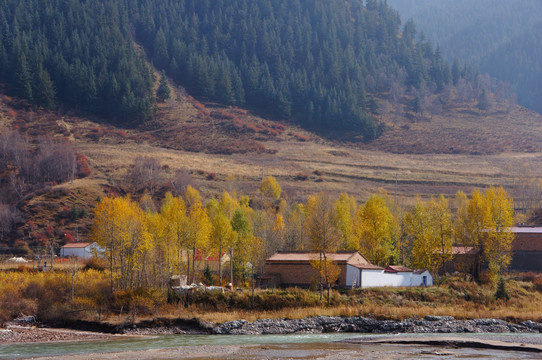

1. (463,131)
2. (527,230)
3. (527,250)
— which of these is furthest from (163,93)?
(527,250)

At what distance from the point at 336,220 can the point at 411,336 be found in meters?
27.0

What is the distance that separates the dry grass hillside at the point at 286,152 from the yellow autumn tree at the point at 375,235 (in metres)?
37.0

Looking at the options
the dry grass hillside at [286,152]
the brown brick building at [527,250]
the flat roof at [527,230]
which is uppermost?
the dry grass hillside at [286,152]

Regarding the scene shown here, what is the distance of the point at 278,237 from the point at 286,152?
7149 cm

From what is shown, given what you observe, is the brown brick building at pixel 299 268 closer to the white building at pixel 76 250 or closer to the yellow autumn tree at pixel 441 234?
the yellow autumn tree at pixel 441 234

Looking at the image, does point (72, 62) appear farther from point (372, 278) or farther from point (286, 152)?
point (372, 278)

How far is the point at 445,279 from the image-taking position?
5556 centimetres

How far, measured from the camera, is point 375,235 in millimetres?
60500

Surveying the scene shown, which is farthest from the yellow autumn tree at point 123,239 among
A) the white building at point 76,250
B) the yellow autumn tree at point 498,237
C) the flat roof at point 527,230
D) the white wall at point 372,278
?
the flat roof at point 527,230

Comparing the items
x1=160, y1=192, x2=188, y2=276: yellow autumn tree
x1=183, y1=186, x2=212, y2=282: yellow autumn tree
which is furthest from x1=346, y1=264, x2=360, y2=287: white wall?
x1=160, y1=192, x2=188, y2=276: yellow autumn tree

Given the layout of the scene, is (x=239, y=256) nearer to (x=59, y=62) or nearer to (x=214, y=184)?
(x=214, y=184)

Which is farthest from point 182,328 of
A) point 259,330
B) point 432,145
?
point 432,145

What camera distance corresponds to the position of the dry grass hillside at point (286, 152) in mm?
103562

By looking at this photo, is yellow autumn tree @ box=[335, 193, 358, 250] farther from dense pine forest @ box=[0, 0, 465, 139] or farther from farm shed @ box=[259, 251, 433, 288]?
dense pine forest @ box=[0, 0, 465, 139]
